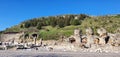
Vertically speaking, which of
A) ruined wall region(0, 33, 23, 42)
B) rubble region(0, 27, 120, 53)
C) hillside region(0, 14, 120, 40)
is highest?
hillside region(0, 14, 120, 40)

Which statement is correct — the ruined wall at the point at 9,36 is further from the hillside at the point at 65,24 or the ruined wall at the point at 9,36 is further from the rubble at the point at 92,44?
the rubble at the point at 92,44

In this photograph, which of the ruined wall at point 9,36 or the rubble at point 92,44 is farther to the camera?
the ruined wall at point 9,36

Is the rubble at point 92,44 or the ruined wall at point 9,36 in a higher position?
the ruined wall at point 9,36

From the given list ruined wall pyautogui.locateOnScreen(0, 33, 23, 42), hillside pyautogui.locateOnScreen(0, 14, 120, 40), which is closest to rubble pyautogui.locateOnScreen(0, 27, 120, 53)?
hillside pyautogui.locateOnScreen(0, 14, 120, 40)

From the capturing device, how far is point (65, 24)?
374 feet

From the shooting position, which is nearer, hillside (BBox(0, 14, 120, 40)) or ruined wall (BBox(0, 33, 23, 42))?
hillside (BBox(0, 14, 120, 40))

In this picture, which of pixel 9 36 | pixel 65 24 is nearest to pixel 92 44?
pixel 65 24

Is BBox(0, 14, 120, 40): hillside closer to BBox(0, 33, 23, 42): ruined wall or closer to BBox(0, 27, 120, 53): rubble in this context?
BBox(0, 33, 23, 42): ruined wall

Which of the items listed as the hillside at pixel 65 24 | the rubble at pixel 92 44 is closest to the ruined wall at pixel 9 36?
the hillside at pixel 65 24

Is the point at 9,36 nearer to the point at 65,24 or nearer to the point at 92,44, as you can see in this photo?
the point at 65,24

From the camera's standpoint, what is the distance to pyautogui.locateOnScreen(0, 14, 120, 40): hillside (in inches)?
3906

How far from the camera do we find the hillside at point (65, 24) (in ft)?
326

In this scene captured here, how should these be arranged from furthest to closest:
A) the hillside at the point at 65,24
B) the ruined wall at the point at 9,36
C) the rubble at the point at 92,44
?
1. the ruined wall at the point at 9,36
2. the hillside at the point at 65,24
3. the rubble at the point at 92,44

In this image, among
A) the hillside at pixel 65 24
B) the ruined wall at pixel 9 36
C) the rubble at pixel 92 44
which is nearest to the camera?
the rubble at pixel 92 44
